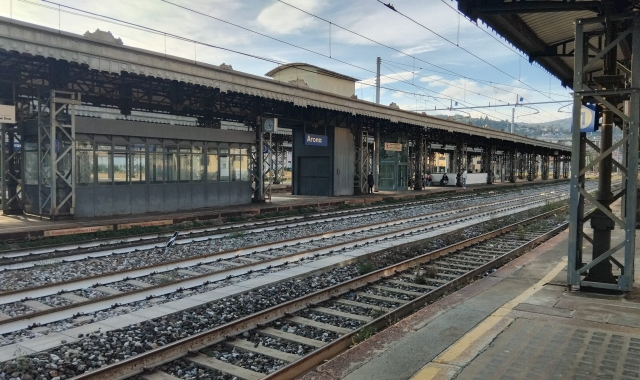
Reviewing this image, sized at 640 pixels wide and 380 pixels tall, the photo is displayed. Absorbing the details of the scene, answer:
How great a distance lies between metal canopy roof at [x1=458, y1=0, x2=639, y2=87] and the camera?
21.4 feet

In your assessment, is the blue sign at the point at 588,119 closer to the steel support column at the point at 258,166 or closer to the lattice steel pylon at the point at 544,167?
the steel support column at the point at 258,166

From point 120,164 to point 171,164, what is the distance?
225 cm

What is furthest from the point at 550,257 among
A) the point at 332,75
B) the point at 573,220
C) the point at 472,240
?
the point at 332,75

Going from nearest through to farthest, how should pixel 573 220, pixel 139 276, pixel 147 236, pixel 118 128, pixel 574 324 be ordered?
pixel 574 324 → pixel 573 220 → pixel 139 276 → pixel 147 236 → pixel 118 128

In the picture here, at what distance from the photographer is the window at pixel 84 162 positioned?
16234 mm

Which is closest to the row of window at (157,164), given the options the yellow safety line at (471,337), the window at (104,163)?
the window at (104,163)

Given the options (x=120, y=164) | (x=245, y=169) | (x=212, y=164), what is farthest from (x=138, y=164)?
(x=245, y=169)

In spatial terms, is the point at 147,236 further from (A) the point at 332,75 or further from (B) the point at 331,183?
(A) the point at 332,75

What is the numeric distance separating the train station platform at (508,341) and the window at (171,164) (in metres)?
14.5

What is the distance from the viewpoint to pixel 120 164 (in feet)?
57.1

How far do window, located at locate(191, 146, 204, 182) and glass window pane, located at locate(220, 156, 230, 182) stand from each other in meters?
1.15

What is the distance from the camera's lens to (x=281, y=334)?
5852 millimetres

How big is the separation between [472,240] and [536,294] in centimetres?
586

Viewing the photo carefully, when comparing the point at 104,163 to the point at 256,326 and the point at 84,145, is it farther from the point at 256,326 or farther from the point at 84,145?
the point at 256,326
